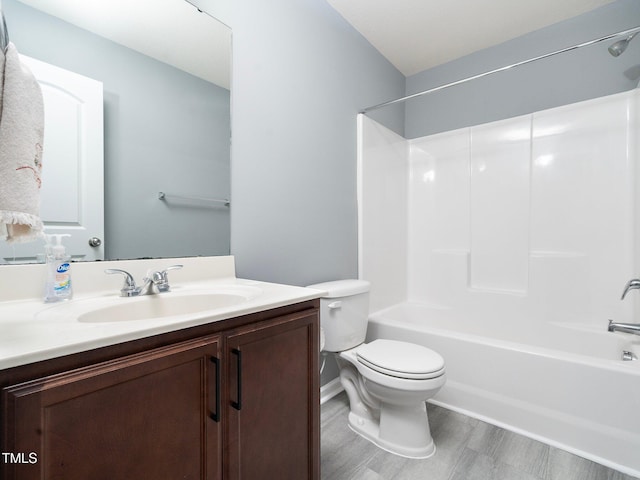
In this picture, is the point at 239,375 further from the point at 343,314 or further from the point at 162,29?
the point at 162,29

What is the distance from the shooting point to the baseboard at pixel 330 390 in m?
1.91

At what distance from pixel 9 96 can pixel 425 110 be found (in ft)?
9.17

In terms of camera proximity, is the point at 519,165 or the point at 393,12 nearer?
the point at 393,12

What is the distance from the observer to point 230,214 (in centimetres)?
140

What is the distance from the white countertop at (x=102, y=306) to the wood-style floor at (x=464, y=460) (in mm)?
927

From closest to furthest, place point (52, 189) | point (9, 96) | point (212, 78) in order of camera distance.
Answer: point (9, 96) → point (52, 189) → point (212, 78)

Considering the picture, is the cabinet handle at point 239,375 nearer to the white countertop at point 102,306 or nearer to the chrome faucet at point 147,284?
Result: the white countertop at point 102,306

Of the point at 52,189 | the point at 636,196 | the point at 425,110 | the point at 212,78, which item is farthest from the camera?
the point at 425,110

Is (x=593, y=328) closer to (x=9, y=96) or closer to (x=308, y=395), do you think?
(x=308, y=395)

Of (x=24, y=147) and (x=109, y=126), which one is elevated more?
(x=109, y=126)

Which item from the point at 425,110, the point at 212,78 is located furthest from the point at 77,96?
the point at 425,110

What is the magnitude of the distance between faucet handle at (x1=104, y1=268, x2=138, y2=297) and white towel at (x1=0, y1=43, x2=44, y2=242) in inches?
16.7

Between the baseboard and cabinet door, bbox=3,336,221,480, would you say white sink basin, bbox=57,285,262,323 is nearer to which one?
cabinet door, bbox=3,336,221,480

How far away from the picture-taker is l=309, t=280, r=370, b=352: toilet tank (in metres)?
1.63
